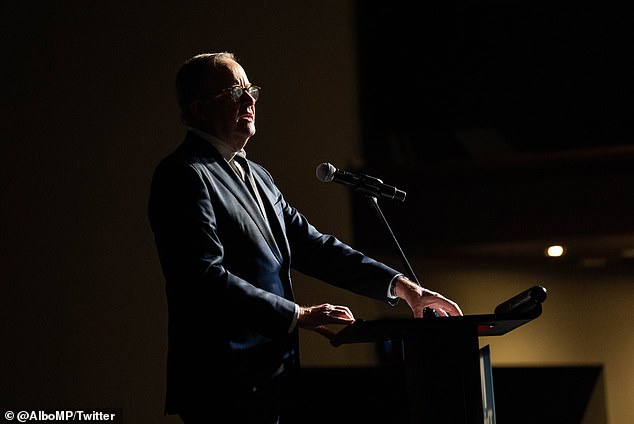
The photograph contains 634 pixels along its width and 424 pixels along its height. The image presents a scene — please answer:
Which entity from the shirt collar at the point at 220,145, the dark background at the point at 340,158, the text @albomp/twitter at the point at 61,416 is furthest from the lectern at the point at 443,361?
the text @albomp/twitter at the point at 61,416

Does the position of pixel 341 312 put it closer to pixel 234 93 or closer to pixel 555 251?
pixel 234 93

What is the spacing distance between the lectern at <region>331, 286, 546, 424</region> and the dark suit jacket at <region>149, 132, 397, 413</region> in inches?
7.2

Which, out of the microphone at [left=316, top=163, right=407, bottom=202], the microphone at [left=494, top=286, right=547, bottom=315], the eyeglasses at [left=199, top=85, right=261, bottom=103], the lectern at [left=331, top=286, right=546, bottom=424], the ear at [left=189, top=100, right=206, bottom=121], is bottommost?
the lectern at [left=331, top=286, right=546, bottom=424]

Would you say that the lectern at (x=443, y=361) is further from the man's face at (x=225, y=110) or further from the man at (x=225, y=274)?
the man's face at (x=225, y=110)

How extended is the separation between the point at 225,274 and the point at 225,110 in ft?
1.52

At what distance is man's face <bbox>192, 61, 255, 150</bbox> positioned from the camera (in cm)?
194

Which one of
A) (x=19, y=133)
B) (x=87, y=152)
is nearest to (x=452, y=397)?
(x=87, y=152)

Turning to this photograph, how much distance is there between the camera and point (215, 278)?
163 cm

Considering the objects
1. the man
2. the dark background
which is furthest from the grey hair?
the dark background

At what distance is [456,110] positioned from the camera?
10.9 feet

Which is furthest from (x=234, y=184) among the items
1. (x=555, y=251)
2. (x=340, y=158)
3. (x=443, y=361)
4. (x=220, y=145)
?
(x=555, y=251)

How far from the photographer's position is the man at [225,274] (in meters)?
1.65

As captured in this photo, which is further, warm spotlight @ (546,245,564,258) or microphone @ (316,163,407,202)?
warm spotlight @ (546,245,564,258)

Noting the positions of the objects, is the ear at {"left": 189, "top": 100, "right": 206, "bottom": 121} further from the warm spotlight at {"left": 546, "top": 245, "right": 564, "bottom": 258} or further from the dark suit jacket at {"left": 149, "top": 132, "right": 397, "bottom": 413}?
the warm spotlight at {"left": 546, "top": 245, "right": 564, "bottom": 258}
